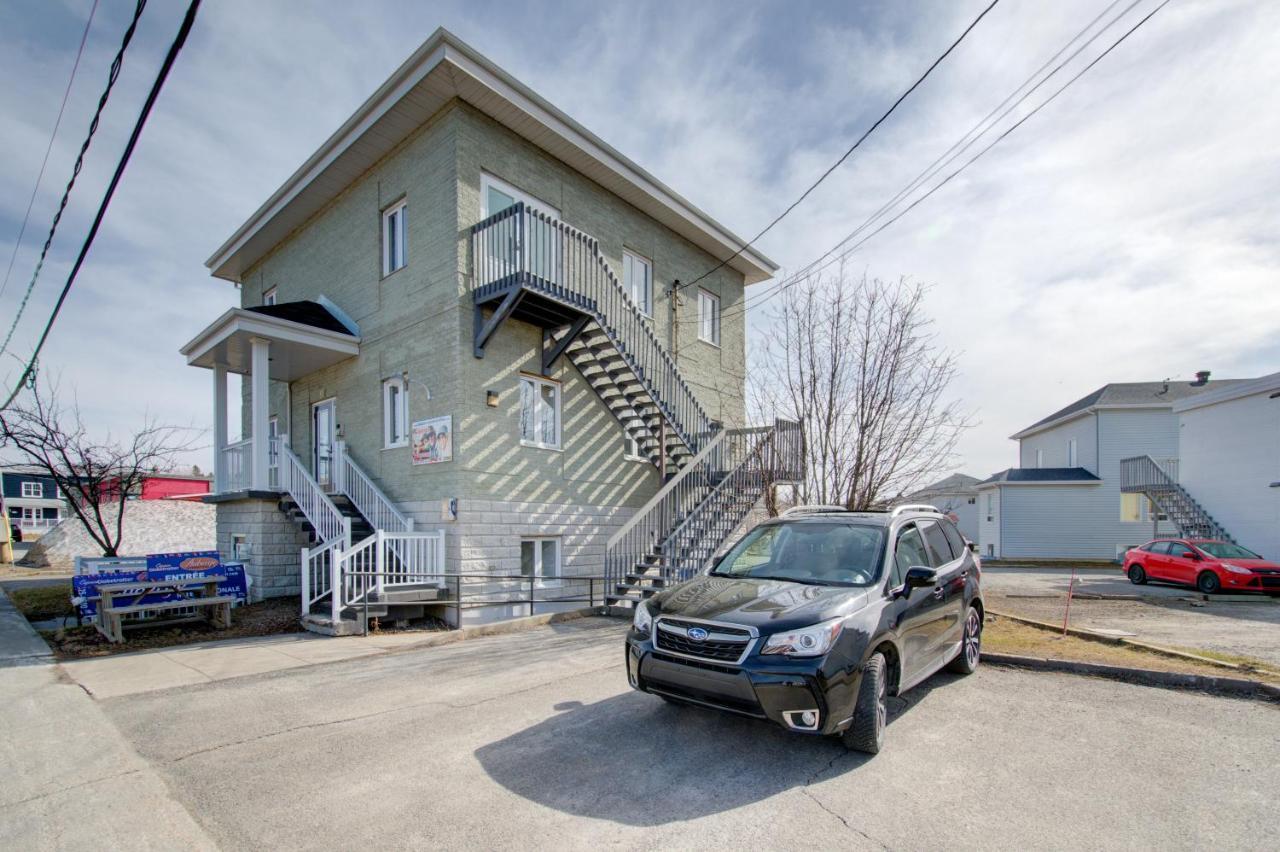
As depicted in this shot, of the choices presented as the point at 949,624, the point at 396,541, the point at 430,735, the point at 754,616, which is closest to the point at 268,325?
the point at 396,541

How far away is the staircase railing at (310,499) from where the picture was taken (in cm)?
1120

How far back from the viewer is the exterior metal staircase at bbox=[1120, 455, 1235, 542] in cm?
2202

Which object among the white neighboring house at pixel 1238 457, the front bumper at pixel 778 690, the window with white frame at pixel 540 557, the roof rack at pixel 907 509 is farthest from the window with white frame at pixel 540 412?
the white neighboring house at pixel 1238 457

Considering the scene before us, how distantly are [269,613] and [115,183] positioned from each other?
7.26m

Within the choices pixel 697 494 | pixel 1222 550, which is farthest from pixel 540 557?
pixel 1222 550

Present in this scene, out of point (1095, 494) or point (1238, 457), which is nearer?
point (1238, 457)

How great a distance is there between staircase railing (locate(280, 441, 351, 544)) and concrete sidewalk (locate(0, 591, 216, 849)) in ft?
15.7

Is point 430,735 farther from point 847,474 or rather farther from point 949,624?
point 847,474

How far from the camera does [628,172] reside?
13.8 meters

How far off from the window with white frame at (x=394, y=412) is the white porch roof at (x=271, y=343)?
1347 millimetres

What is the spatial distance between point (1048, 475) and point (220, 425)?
33780mm

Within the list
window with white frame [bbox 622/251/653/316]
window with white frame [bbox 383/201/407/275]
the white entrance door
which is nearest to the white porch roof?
the white entrance door

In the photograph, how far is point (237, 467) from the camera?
44.9 feet

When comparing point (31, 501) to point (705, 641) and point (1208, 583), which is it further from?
point (1208, 583)
